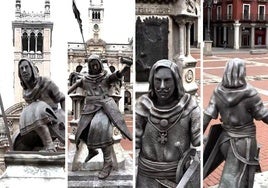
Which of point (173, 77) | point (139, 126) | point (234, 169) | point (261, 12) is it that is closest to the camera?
point (173, 77)

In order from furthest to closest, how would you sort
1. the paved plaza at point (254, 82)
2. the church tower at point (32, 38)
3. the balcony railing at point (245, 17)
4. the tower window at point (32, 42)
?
1. the balcony railing at point (245, 17)
2. the paved plaza at point (254, 82)
3. the tower window at point (32, 42)
4. the church tower at point (32, 38)

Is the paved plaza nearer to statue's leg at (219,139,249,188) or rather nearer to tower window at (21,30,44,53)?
statue's leg at (219,139,249,188)

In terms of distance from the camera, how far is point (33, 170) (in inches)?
86.4

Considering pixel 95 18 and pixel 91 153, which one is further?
pixel 91 153

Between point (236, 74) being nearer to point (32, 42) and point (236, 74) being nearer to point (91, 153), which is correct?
point (91, 153)

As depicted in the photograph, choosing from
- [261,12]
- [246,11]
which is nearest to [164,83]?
[246,11]

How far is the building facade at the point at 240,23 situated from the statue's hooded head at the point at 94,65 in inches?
831

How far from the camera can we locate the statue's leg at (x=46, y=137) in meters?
2.25

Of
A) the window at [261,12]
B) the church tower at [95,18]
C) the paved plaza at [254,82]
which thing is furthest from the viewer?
the window at [261,12]

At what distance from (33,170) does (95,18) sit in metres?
0.85

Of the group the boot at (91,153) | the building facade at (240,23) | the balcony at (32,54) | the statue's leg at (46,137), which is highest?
the building facade at (240,23)

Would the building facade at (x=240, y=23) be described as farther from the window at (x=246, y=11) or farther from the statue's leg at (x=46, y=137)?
the statue's leg at (x=46, y=137)

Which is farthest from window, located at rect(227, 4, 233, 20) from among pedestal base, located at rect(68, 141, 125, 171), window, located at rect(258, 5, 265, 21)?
pedestal base, located at rect(68, 141, 125, 171)

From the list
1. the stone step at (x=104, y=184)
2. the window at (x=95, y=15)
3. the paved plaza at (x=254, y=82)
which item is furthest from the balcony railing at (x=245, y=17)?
the window at (x=95, y=15)
